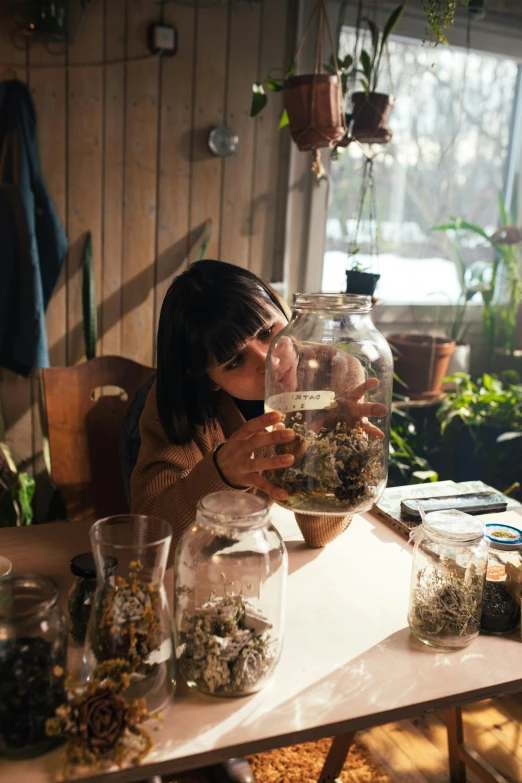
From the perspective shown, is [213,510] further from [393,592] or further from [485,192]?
[485,192]

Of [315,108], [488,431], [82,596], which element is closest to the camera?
[82,596]

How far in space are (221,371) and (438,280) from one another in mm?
2312

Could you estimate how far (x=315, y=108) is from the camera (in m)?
2.25

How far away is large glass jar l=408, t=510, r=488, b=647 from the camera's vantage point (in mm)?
1014

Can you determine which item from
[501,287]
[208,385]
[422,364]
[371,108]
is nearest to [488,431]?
[422,364]

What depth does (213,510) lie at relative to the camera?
0.89m

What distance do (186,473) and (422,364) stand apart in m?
1.87

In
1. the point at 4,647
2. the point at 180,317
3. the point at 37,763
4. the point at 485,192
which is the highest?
the point at 485,192

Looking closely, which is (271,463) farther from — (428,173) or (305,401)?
(428,173)

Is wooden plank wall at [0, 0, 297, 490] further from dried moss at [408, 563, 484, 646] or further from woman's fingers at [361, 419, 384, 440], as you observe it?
dried moss at [408, 563, 484, 646]

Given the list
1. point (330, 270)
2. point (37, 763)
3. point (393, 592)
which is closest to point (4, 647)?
point (37, 763)

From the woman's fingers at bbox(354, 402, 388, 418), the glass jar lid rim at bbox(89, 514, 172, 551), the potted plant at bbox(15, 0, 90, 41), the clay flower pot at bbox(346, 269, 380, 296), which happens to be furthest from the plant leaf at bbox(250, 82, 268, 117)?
the glass jar lid rim at bbox(89, 514, 172, 551)

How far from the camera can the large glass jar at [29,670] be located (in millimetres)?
773

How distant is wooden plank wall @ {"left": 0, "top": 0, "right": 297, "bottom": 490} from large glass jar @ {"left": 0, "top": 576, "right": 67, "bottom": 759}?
79.0 inches
